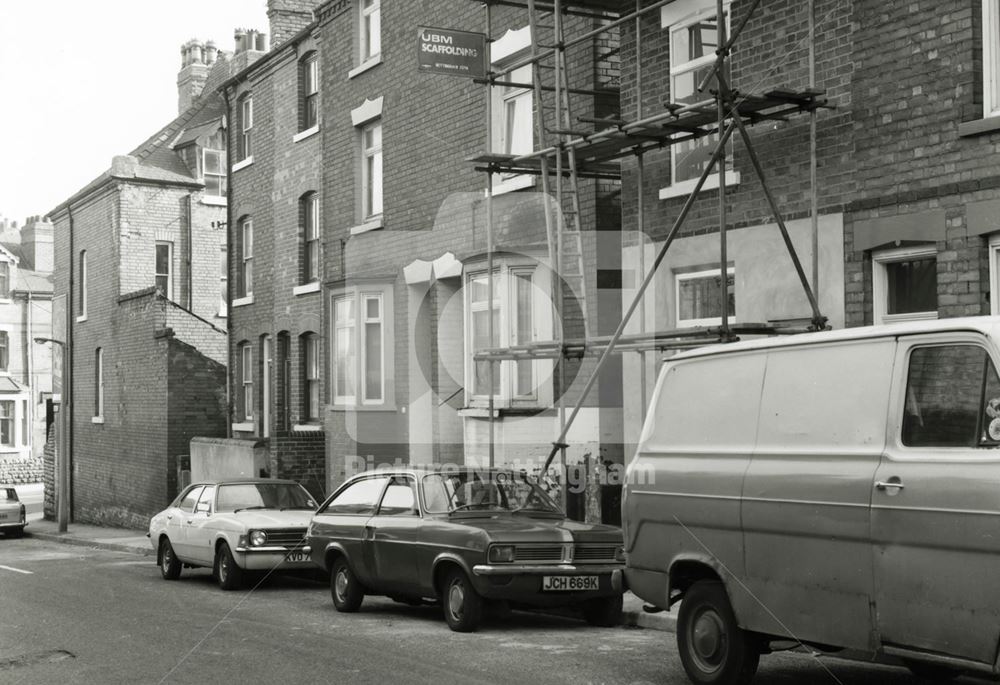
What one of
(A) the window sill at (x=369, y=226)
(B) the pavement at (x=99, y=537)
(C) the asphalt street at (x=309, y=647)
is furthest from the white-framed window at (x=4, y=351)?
(C) the asphalt street at (x=309, y=647)

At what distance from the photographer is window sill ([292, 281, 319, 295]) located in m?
24.9

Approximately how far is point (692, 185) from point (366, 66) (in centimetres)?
990

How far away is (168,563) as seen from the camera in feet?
60.2

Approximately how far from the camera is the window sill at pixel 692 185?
46.9 ft

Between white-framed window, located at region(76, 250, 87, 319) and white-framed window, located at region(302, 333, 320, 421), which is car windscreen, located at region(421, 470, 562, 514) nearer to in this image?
white-framed window, located at region(302, 333, 320, 421)

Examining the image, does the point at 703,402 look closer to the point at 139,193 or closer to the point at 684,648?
the point at 684,648

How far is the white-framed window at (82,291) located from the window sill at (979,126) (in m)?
30.8

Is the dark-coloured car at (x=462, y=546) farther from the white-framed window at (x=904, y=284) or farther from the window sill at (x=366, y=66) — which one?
the window sill at (x=366, y=66)

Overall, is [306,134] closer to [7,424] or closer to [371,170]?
[371,170]

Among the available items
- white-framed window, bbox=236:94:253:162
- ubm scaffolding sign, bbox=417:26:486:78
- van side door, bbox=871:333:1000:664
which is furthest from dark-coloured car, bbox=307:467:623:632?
white-framed window, bbox=236:94:253:162

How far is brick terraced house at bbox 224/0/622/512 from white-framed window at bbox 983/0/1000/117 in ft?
18.7

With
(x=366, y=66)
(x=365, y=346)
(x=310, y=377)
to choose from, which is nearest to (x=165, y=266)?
(x=310, y=377)

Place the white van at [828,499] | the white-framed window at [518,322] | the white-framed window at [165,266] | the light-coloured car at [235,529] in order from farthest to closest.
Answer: the white-framed window at [165,266], the white-framed window at [518,322], the light-coloured car at [235,529], the white van at [828,499]

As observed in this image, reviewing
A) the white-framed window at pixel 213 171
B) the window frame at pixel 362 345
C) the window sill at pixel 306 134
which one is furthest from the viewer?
the white-framed window at pixel 213 171
